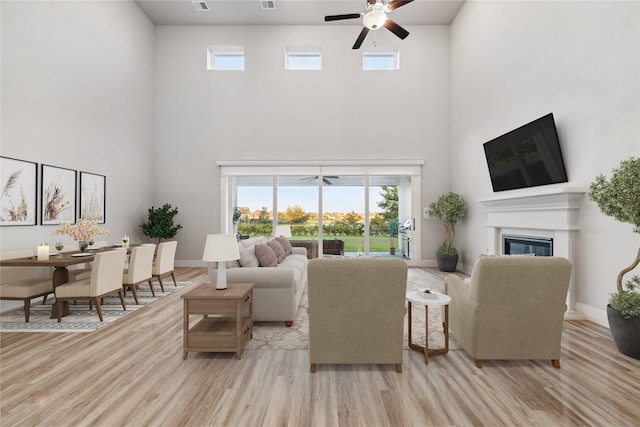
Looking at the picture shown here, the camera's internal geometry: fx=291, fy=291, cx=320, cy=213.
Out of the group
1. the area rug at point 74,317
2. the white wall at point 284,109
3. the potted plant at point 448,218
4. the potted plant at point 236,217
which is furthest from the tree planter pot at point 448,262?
the area rug at point 74,317

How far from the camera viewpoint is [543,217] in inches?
158

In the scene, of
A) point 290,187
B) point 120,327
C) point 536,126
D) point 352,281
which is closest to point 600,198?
point 536,126

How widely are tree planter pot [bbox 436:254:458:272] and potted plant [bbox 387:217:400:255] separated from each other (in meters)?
1.22

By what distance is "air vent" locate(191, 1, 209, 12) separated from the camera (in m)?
6.45

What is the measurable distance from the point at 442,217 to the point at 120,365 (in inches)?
251

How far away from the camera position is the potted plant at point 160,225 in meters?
6.66

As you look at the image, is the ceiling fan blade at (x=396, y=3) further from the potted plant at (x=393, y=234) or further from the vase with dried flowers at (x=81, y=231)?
the vase with dried flowers at (x=81, y=231)

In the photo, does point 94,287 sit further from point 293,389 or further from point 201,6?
point 201,6

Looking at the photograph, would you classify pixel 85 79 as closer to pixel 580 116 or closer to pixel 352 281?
pixel 352 281

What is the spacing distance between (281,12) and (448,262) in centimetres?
695

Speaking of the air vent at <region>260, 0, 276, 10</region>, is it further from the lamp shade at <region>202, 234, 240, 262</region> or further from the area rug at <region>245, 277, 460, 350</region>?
the area rug at <region>245, 277, 460, 350</region>

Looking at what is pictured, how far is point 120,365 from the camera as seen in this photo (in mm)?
2506

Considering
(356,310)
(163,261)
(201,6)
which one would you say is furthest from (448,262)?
(201,6)

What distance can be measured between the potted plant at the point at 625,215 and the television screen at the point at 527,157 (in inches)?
51.1
